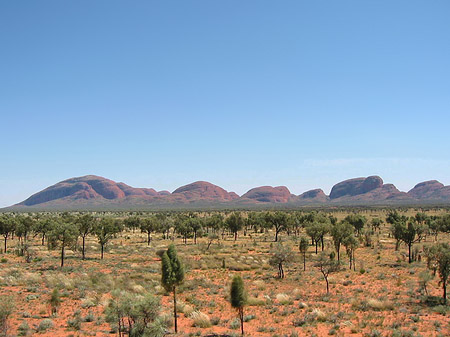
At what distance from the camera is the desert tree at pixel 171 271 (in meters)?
21.1

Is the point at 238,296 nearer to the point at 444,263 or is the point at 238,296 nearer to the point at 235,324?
the point at 235,324

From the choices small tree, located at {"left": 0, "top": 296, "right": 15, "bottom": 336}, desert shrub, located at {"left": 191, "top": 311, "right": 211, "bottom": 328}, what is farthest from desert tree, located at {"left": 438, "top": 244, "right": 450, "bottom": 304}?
small tree, located at {"left": 0, "top": 296, "right": 15, "bottom": 336}

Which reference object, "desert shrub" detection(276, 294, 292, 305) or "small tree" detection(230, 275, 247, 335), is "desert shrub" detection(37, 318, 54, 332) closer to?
"small tree" detection(230, 275, 247, 335)

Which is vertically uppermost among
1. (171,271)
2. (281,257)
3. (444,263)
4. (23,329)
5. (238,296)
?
(171,271)

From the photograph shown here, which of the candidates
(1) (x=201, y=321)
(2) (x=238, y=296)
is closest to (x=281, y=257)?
(1) (x=201, y=321)

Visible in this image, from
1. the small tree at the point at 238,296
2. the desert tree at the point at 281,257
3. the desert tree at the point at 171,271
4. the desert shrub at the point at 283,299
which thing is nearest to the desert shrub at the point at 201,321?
the desert tree at the point at 171,271

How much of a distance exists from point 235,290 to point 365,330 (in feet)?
28.0

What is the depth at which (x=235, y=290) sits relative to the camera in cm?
2075

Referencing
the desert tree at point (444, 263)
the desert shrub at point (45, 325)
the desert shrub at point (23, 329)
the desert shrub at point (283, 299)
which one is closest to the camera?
the desert shrub at point (23, 329)

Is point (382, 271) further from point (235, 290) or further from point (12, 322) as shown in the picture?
point (12, 322)

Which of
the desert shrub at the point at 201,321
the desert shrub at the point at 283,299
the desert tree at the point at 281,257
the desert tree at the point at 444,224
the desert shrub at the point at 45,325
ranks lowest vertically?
the desert shrub at the point at 283,299

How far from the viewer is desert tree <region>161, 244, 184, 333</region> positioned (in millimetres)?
21109

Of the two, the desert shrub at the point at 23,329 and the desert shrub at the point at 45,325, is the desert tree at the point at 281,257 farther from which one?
the desert shrub at the point at 23,329

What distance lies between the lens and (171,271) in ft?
69.7
